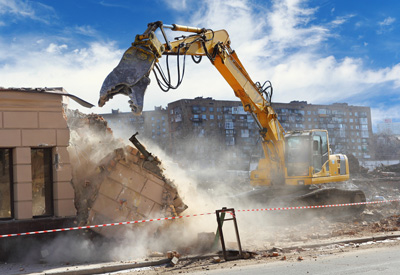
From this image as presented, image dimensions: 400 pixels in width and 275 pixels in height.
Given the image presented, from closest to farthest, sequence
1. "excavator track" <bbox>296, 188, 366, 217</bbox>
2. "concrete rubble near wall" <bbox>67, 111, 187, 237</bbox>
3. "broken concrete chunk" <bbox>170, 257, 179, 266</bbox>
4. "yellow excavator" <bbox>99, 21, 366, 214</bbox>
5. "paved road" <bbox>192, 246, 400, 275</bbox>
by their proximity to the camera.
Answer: "paved road" <bbox>192, 246, 400, 275</bbox>, "broken concrete chunk" <bbox>170, 257, 179, 266</bbox>, "concrete rubble near wall" <bbox>67, 111, 187, 237</bbox>, "yellow excavator" <bbox>99, 21, 366, 214</bbox>, "excavator track" <bbox>296, 188, 366, 217</bbox>

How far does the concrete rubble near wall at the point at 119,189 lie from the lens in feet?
33.6

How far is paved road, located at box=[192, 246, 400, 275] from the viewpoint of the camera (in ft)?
24.7

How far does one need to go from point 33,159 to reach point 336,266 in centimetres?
735

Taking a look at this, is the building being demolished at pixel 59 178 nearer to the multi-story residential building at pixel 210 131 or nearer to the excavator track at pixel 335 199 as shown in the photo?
the excavator track at pixel 335 199

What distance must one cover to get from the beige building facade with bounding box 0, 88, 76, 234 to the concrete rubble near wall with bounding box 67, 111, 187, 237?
0.49 m

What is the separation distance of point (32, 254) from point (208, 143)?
234 feet

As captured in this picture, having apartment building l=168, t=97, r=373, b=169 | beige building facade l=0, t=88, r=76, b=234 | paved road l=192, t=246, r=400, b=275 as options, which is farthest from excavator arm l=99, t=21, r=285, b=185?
apartment building l=168, t=97, r=373, b=169

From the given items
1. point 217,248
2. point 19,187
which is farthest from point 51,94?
point 217,248

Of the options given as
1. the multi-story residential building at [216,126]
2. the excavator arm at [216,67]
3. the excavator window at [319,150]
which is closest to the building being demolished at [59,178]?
the excavator arm at [216,67]

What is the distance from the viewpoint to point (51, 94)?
10.1 metres

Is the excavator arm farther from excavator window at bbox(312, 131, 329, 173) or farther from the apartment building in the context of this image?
the apartment building

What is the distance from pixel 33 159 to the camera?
403 inches

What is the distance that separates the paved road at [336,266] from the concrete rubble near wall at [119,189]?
299 centimetres

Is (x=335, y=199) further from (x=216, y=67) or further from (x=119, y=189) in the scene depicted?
(x=119, y=189)
